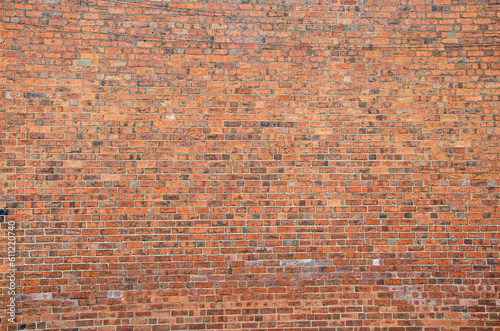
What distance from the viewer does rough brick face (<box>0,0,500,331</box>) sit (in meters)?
3.40

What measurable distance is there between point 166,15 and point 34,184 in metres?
2.35

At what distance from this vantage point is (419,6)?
3.68 m

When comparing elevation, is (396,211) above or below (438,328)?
above

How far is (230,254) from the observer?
3459 mm

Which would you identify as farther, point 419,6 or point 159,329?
point 419,6

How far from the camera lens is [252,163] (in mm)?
3531

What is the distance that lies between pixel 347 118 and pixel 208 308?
103 inches

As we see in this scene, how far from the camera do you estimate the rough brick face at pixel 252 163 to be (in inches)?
134

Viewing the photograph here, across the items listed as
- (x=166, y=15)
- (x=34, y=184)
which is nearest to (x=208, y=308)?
(x=34, y=184)

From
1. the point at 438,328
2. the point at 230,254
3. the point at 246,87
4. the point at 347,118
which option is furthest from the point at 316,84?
the point at 438,328

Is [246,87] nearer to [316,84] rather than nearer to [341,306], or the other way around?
[316,84]

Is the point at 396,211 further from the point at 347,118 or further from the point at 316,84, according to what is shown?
the point at 316,84

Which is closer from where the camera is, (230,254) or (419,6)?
(230,254)

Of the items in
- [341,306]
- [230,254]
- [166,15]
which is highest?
[166,15]
